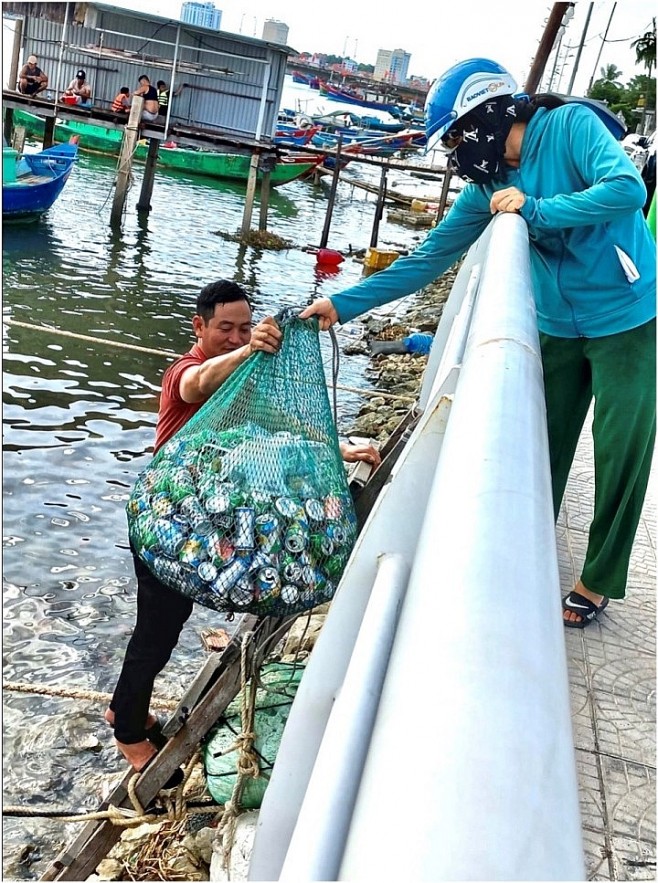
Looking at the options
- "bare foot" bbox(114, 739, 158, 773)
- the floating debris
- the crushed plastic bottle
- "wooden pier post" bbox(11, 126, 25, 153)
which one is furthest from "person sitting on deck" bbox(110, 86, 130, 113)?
"bare foot" bbox(114, 739, 158, 773)

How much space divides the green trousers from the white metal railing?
194cm

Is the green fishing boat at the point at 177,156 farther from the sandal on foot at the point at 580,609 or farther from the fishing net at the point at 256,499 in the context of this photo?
the fishing net at the point at 256,499

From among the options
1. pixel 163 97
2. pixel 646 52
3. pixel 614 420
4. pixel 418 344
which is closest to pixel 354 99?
pixel 646 52

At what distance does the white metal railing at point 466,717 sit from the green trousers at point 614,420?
1.94m

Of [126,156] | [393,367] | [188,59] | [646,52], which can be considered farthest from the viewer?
[646,52]

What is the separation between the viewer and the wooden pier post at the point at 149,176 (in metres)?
22.6

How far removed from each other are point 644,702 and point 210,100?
23.1 metres

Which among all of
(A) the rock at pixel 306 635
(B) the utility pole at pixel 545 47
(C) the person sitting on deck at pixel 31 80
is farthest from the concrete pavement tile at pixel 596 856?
(C) the person sitting on deck at pixel 31 80

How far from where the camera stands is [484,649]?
2.21 feet

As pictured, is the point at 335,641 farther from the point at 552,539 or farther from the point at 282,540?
the point at 282,540

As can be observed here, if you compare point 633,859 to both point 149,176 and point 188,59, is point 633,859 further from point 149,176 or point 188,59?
point 188,59

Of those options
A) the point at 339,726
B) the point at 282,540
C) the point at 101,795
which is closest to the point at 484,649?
the point at 339,726

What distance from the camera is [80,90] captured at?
77.8 feet

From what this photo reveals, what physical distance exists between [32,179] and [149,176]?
14.9 ft
